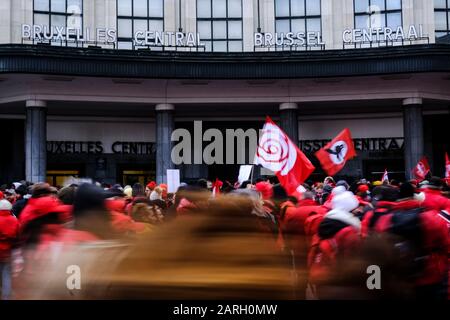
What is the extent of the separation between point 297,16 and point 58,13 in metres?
12.4

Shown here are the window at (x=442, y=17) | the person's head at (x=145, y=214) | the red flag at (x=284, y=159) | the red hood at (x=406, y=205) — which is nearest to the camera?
the red hood at (x=406, y=205)

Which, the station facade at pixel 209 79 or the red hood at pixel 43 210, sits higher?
the station facade at pixel 209 79

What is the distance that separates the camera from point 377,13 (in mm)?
31594

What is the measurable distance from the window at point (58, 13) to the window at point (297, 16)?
1030 centimetres

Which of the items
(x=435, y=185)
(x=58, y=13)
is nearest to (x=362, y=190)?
(x=435, y=185)

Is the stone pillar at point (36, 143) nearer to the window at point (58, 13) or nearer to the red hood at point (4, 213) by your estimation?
the window at point (58, 13)

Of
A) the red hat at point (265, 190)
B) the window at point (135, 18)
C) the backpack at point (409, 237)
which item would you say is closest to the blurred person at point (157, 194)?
the red hat at point (265, 190)

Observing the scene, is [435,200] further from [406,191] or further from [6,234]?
[6,234]

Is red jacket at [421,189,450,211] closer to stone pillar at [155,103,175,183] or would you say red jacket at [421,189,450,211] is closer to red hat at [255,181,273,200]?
red hat at [255,181,273,200]

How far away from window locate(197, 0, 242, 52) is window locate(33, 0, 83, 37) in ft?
20.4

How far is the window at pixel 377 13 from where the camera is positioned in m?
31.5

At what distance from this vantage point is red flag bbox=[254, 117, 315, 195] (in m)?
12.8

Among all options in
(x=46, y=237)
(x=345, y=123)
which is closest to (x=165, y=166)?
(x=345, y=123)

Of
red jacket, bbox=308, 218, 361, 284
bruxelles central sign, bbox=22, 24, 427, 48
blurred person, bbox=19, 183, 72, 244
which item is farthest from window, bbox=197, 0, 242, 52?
red jacket, bbox=308, 218, 361, 284
